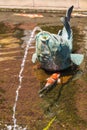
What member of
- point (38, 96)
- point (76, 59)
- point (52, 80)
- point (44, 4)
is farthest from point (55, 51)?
point (44, 4)

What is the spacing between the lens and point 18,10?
26.8 meters

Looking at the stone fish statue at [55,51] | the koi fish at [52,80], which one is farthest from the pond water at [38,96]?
the stone fish statue at [55,51]

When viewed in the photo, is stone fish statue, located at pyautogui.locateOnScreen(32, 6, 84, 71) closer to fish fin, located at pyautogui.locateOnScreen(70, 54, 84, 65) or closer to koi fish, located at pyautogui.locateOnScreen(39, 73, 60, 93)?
fish fin, located at pyautogui.locateOnScreen(70, 54, 84, 65)

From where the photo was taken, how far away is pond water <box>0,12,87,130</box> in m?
11.9

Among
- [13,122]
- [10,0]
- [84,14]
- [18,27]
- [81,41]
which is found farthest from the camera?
[10,0]

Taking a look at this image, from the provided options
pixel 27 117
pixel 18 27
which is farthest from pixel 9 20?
pixel 27 117

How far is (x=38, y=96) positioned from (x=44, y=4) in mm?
14658

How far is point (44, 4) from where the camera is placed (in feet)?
89.7

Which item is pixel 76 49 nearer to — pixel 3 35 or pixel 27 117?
pixel 3 35

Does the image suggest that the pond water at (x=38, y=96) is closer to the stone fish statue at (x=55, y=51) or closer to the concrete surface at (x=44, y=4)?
the stone fish statue at (x=55, y=51)

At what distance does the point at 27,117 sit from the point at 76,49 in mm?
6661

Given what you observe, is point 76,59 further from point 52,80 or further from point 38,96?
point 38,96

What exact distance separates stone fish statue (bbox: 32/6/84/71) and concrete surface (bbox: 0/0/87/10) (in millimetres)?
11512

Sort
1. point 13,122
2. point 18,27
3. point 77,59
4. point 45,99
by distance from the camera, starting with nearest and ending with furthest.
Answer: point 13,122
point 45,99
point 77,59
point 18,27
